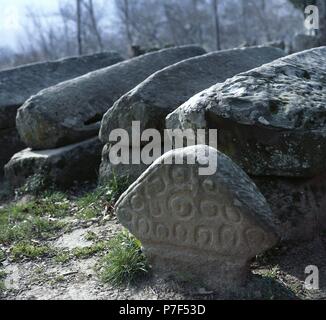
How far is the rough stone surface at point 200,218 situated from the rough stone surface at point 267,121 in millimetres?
684

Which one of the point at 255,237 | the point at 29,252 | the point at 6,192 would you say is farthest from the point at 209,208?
the point at 6,192

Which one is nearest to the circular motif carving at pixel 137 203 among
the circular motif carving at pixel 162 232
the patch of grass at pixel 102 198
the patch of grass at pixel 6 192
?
the circular motif carving at pixel 162 232

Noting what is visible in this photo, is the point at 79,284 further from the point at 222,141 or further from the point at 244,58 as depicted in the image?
the point at 244,58

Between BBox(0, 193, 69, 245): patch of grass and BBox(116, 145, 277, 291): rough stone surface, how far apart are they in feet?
6.06

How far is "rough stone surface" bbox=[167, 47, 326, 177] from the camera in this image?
3988 millimetres

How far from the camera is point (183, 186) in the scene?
3.45 meters

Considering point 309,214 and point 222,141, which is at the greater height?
point 222,141

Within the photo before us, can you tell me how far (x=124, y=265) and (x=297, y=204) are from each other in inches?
57.8

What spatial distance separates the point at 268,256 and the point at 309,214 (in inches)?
20.0

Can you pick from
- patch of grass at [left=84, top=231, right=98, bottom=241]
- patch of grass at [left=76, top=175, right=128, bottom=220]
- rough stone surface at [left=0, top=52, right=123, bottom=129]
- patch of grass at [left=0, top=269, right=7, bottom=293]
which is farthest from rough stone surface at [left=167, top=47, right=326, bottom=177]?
rough stone surface at [left=0, top=52, right=123, bottom=129]

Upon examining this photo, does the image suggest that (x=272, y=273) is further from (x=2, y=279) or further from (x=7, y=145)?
(x=7, y=145)

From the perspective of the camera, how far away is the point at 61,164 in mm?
6781

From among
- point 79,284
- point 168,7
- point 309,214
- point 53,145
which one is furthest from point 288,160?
point 168,7

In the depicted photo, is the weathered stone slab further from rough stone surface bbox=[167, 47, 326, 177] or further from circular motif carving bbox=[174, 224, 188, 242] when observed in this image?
circular motif carving bbox=[174, 224, 188, 242]
